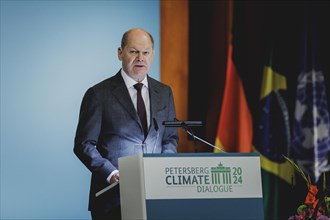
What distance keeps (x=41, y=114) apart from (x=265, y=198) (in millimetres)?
1819

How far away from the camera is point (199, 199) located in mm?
2104

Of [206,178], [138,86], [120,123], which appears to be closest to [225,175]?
[206,178]

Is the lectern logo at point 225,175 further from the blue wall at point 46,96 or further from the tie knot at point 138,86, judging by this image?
the blue wall at point 46,96

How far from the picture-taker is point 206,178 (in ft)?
6.97

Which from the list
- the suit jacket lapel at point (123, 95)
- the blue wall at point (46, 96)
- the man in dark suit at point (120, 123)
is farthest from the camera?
the blue wall at point (46, 96)

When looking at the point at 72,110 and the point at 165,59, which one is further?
the point at 165,59

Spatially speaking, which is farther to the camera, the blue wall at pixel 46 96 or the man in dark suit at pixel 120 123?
the blue wall at pixel 46 96

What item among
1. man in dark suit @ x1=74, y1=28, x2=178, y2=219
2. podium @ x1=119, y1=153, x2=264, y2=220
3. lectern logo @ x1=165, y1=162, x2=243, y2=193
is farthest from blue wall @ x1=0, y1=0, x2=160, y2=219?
lectern logo @ x1=165, y1=162, x2=243, y2=193

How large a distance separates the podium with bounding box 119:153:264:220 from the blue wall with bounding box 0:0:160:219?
1.87 m

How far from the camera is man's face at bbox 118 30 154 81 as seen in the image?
10.4 feet

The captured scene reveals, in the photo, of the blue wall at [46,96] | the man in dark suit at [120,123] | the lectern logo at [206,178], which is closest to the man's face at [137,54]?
the man in dark suit at [120,123]

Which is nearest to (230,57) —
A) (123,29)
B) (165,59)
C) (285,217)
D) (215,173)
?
(165,59)

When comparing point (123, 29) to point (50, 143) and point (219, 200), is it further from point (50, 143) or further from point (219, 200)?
point (219, 200)

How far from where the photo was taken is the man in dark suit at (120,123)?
2.91 m
